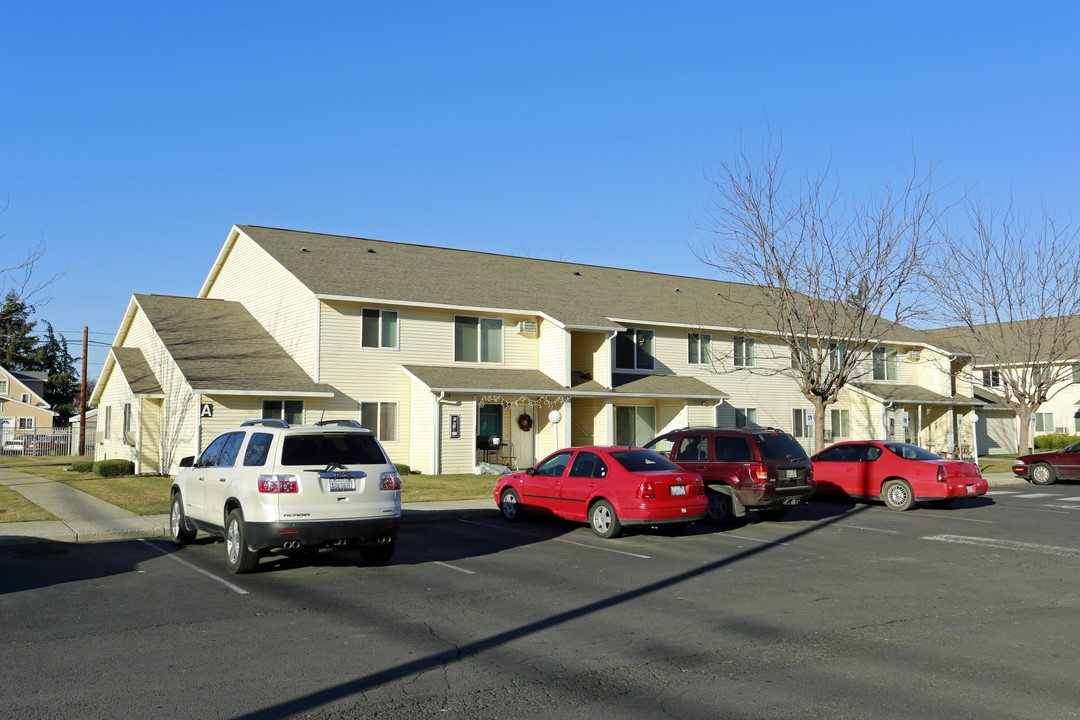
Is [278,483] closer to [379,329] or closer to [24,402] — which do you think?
[379,329]

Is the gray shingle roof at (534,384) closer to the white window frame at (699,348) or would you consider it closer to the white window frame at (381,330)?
the white window frame at (381,330)

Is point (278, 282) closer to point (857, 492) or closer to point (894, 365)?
point (857, 492)

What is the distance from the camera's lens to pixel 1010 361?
3478 centimetres

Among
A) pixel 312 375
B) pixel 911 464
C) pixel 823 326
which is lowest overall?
pixel 911 464

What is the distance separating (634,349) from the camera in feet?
107

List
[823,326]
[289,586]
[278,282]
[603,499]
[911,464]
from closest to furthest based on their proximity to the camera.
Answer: [289,586]
[603,499]
[911,464]
[278,282]
[823,326]

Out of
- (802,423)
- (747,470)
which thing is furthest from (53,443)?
(747,470)

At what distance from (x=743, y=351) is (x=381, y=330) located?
15.4m

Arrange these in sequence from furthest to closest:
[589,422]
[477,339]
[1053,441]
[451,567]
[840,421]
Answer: [1053,441]
[840,421]
[589,422]
[477,339]
[451,567]

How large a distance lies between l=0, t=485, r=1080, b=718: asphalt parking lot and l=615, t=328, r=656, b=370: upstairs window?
62.1ft

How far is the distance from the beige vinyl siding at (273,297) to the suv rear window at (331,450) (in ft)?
53.0

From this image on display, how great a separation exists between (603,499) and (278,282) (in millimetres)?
18744

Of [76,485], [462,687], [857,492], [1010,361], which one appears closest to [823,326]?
[1010,361]

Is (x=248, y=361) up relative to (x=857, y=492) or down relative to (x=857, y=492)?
up
